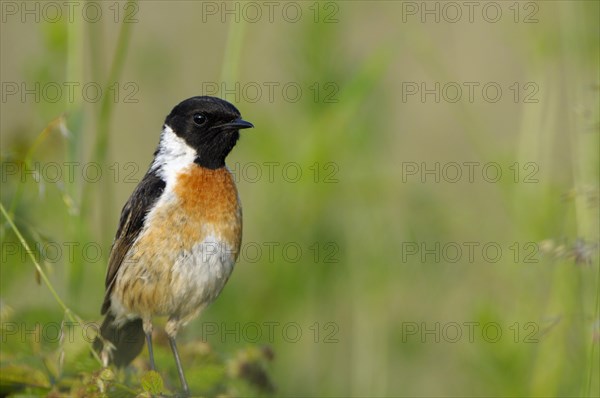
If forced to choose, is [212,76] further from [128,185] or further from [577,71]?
[577,71]

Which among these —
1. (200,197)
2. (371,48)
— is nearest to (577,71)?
(200,197)

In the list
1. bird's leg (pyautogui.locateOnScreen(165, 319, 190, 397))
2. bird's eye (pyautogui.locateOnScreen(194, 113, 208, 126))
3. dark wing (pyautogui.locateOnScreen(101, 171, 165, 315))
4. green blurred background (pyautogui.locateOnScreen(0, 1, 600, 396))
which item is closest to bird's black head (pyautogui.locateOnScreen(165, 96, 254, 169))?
bird's eye (pyautogui.locateOnScreen(194, 113, 208, 126))

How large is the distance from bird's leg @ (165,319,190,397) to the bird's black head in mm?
790

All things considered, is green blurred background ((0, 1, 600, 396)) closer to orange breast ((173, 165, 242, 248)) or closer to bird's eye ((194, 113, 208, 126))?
bird's eye ((194, 113, 208, 126))

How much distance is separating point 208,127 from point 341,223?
5.19 ft

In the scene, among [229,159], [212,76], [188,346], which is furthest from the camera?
[212,76]

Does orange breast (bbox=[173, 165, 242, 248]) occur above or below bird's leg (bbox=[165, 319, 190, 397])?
above

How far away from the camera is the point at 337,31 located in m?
5.54

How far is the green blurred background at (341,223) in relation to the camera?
4531mm

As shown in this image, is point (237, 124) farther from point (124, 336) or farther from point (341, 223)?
point (341, 223)

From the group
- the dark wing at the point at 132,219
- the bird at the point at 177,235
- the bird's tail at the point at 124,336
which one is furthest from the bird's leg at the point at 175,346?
the dark wing at the point at 132,219

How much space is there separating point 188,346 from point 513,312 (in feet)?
6.17

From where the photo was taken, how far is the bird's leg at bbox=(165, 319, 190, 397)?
3.91m

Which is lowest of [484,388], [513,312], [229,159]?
[484,388]
